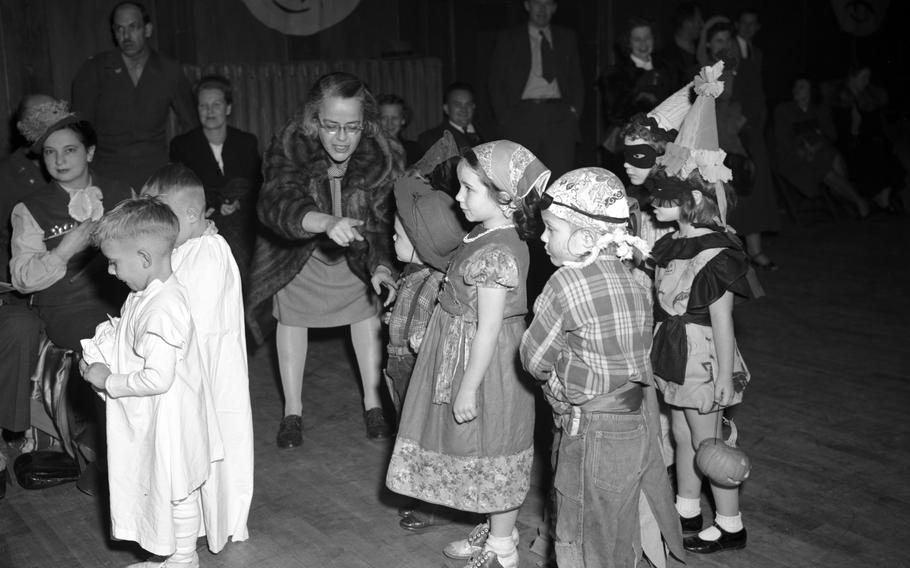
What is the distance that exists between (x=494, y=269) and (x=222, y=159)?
2.78 m

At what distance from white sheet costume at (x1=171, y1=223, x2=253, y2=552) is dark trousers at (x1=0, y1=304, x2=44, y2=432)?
112 centimetres

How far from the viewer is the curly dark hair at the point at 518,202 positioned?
9.39ft

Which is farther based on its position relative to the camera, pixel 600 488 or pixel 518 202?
pixel 518 202

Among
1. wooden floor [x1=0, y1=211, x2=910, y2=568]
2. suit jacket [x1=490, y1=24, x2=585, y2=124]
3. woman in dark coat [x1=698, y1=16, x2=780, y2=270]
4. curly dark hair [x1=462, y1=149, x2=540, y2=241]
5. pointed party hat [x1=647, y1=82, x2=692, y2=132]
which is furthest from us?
suit jacket [x1=490, y1=24, x2=585, y2=124]

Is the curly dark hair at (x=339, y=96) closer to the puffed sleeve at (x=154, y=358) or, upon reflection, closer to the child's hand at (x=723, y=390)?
the puffed sleeve at (x=154, y=358)

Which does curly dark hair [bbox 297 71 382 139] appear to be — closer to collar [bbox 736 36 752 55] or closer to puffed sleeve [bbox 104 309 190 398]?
puffed sleeve [bbox 104 309 190 398]

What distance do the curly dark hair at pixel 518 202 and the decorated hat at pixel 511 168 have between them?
1 cm

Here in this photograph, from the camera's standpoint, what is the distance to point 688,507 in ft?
10.8

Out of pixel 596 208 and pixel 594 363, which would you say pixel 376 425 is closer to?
pixel 594 363

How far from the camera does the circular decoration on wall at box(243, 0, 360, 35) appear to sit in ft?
22.2

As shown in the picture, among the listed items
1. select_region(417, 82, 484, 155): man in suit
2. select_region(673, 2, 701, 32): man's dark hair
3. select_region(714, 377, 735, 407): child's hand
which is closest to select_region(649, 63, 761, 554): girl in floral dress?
select_region(714, 377, 735, 407): child's hand

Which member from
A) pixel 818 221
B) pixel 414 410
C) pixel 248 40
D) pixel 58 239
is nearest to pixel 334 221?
pixel 414 410

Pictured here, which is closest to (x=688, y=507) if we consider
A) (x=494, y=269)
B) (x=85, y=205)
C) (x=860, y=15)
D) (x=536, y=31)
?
(x=494, y=269)

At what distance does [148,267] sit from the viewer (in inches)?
112
